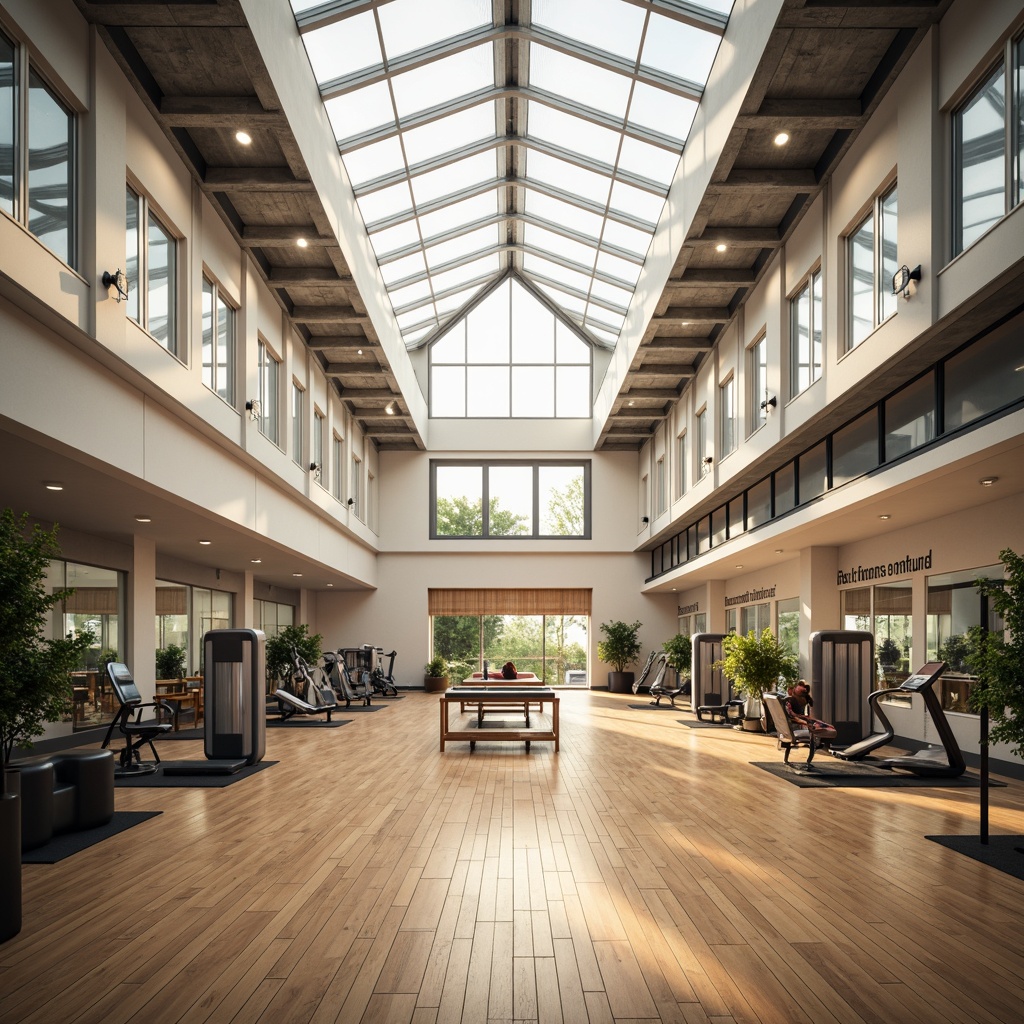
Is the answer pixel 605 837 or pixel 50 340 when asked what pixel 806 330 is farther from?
pixel 50 340

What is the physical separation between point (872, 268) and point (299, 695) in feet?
47.2

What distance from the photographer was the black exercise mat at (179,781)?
8.64 meters

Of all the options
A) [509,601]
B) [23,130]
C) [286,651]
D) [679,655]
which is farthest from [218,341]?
[509,601]

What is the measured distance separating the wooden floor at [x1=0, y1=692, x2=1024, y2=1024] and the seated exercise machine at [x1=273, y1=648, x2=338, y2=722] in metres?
6.73

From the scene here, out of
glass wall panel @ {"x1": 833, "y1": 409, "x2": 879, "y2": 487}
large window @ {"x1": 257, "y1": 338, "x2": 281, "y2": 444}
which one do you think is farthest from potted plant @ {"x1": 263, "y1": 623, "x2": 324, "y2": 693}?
glass wall panel @ {"x1": 833, "y1": 409, "x2": 879, "y2": 487}

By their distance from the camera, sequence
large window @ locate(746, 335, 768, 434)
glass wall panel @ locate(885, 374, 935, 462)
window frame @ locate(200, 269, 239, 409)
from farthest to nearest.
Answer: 1. large window @ locate(746, 335, 768, 434)
2. window frame @ locate(200, 269, 239, 409)
3. glass wall panel @ locate(885, 374, 935, 462)

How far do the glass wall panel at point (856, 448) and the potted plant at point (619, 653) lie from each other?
13.8m

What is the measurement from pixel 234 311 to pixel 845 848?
9559 millimetres

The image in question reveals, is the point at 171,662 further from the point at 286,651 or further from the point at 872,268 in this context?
the point at 872,268

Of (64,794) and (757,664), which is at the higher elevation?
(757,664)

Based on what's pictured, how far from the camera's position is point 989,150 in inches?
263

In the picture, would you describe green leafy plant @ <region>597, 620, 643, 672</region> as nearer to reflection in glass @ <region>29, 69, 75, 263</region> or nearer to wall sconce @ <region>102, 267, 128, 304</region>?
wall sconce @ <region>102, 267, 128, 304</region>

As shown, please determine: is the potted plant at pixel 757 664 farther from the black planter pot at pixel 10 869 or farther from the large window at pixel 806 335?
the black planter pot at pixel 10 869

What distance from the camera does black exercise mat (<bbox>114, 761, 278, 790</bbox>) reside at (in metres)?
8.64
